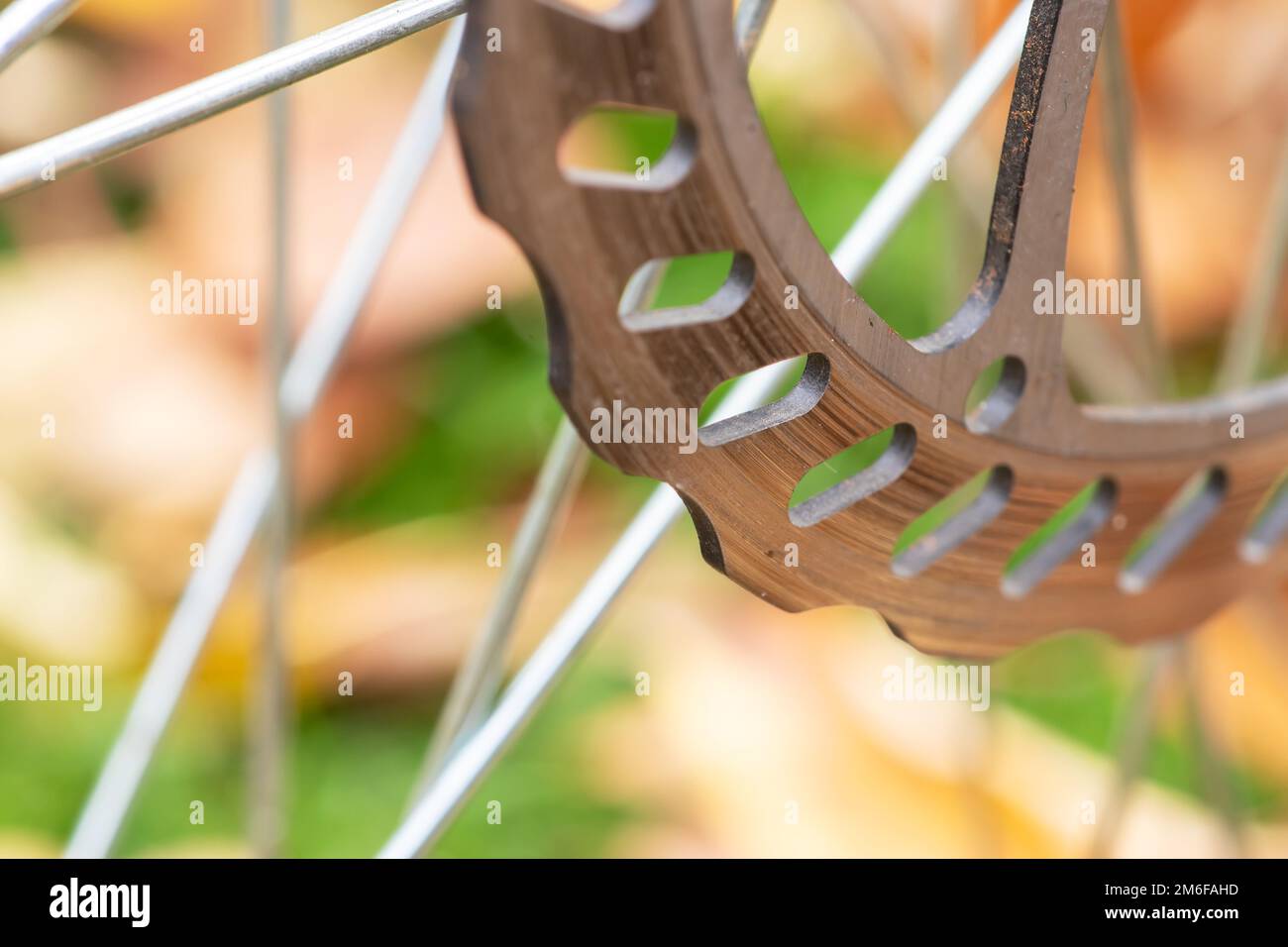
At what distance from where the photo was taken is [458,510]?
1169 millimetres

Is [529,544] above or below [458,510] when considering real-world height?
below

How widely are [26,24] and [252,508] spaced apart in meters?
0.27

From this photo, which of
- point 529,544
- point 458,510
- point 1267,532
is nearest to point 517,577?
point 529,544

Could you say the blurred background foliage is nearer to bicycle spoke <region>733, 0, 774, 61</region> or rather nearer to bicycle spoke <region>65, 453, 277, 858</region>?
bicycle spoke <region>65, 453, 277, 858</region>

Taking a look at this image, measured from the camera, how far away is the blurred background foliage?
0.97 meters

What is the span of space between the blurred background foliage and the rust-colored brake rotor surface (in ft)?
1.95

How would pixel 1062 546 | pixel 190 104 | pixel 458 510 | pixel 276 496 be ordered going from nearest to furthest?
pixel 190 104 < pixel 1062 546 < pixel 276 496 < pixel 458 510

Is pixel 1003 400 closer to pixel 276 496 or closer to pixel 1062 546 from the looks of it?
pixel 1062 546

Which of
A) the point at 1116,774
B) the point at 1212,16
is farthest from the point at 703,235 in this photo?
the point at 1212,16

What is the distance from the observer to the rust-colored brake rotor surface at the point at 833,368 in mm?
222

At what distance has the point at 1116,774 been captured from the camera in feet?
1.96

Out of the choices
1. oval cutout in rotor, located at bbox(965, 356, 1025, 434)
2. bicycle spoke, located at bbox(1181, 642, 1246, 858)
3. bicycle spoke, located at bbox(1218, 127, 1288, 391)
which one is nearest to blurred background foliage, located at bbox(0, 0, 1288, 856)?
bicycle spoke, located at bbox(1181, 642, 1246, 858)

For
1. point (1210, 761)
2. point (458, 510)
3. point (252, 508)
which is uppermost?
point (458, 510)
